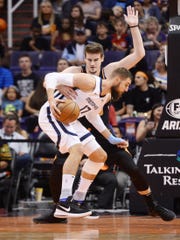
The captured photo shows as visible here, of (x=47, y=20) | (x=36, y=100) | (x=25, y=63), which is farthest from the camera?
(x=47, y=20)

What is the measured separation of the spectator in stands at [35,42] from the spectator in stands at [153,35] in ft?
8.30

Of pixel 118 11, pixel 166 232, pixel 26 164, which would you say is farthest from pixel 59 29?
pixel 166 232

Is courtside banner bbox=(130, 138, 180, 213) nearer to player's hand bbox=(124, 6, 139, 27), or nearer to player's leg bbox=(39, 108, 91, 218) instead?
player's hand bbox=(124, 6, 139, 27)

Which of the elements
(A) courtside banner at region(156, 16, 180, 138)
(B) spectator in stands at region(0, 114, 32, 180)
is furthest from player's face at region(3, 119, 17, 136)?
(A) courtside banner at region(156, 16, 180, 138)

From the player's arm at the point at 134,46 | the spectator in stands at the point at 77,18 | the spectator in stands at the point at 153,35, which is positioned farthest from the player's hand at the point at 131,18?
the spectator in stands at the point at 77,18

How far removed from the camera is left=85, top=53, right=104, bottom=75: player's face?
10.2 metres

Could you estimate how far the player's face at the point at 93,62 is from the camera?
10.2 m

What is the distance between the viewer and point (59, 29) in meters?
19.1

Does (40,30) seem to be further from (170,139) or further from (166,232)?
(166,232)

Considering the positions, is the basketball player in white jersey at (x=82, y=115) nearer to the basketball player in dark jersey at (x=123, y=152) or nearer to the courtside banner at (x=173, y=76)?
the basketball player in dark jersey at (x=123, y=152)

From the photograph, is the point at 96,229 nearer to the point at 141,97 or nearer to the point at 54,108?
the point at 54,108

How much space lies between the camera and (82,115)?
10.1 metres

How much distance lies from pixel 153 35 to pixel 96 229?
8.54 m

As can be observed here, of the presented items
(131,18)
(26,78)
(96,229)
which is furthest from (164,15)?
(96,229)
